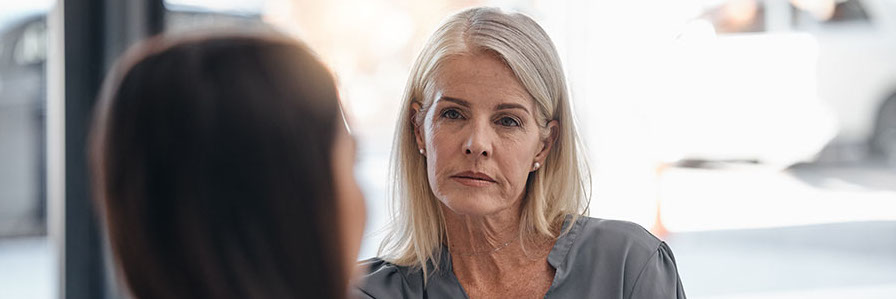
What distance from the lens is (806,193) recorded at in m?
3.72

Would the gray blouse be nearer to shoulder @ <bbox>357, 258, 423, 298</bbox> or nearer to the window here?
shoulder @ <bbox>357, 258, 423, 298</bbox>

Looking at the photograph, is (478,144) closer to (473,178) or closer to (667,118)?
(473,178)

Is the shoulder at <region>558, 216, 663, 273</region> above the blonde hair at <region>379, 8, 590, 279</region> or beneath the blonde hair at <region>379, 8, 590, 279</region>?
beneath

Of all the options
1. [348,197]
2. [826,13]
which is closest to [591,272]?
[348,197]

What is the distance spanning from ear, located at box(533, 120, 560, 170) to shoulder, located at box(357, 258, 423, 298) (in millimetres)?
298

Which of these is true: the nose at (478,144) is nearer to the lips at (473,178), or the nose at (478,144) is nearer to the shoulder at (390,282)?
the lips at (473,178)

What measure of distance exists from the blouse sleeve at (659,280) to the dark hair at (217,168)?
860 millimetres

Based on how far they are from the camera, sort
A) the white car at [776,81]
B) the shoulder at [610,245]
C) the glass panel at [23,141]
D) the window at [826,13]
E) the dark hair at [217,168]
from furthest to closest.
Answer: the window at [826,13] < the white car at [776,81] < the glass panel at [23,141] < the shoulder at [610,245] < the dark hair at [217,168]

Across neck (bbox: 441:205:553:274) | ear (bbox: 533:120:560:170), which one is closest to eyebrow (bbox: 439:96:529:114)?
ear (bbox: 533:120:560:170)

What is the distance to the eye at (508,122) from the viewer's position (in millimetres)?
1380

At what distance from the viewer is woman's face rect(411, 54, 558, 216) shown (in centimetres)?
135

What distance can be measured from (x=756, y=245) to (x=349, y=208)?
11.3 feet

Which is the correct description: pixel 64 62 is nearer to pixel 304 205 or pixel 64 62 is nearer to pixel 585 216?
pixel 585 216

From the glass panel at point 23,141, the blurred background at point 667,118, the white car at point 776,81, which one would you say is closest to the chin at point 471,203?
the blurred background at point 667,118
